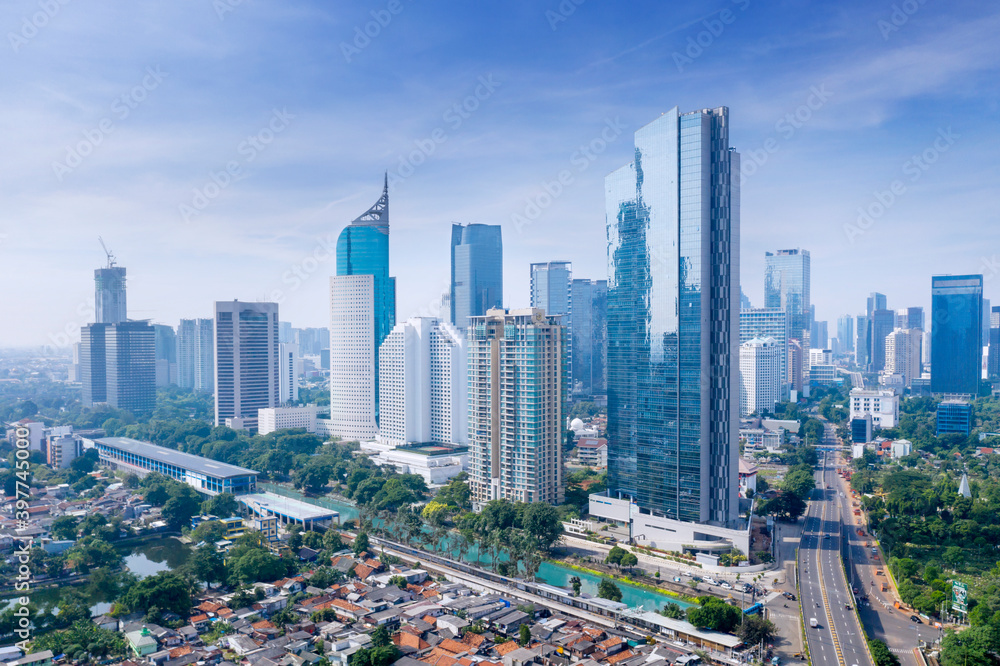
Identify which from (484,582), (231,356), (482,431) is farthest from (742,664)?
(231,356)

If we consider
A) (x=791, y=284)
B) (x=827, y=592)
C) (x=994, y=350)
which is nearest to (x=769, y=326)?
(x=791, y=284)

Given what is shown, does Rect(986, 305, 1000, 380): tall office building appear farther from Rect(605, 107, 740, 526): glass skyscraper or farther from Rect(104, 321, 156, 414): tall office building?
Rect(104, 321, 156, 414): tall office building

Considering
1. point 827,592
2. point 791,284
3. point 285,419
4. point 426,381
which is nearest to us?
point 827,592

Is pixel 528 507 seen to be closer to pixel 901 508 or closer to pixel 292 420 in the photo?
pixel 901 508

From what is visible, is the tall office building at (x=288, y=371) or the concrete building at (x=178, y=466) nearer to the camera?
the concrete building at (x=178, y=466)

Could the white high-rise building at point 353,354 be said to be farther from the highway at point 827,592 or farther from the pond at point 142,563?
the highway at point 827,592

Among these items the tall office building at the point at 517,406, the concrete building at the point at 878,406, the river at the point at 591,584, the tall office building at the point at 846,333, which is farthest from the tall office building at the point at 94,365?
the tall office building at the point at 846,333

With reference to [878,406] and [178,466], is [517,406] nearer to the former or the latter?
[178,466]

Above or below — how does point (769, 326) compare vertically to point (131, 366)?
above

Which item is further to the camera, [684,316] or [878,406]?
→ [878,406]
